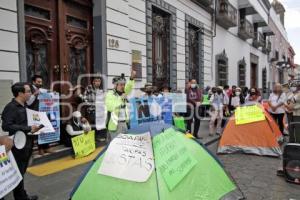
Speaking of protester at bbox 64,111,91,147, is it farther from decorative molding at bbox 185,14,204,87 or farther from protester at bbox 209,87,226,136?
decorative molding at bbox 185,14,204,87

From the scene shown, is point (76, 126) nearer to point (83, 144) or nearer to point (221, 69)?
point (83, 144)

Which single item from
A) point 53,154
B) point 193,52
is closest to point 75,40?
point 53,154

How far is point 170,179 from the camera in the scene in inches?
140

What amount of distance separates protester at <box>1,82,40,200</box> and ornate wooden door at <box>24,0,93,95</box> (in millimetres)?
2919

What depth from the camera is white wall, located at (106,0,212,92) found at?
29.1ft

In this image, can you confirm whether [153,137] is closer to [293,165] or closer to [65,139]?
[293,165]

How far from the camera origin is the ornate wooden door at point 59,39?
701 centimetres

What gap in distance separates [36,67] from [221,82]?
46.2 ft

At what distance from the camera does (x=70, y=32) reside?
8086mm

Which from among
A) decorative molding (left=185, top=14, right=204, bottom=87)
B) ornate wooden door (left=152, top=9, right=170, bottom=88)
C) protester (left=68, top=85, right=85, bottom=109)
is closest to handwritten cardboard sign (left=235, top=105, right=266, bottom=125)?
protester (left=68, top=85, right=85, bottom=109)

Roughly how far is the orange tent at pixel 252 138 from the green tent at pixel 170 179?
141 inches

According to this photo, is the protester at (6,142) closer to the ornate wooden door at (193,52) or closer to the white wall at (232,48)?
the ornate wooden door at (193,52)

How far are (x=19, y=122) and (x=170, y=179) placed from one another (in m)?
Answer: 2.07

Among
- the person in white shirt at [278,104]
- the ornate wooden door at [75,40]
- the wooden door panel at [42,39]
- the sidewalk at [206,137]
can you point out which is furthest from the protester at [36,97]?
the person in white shirt at [278,104]
